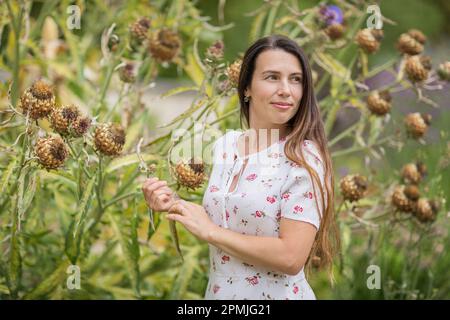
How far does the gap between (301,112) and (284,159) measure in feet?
0.33

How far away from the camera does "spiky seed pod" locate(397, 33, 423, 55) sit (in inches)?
80.9

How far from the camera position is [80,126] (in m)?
1.48

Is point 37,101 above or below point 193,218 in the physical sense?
above

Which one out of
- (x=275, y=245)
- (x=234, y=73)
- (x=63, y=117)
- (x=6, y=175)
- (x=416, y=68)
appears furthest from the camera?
(x=416, y=68)

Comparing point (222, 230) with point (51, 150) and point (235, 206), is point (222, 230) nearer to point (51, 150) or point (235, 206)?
point (235, 206)

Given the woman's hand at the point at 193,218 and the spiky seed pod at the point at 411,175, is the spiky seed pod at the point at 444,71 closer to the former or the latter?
the spiky seed pod at the point at 411,175

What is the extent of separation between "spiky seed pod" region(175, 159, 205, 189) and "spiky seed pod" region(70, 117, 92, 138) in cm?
20

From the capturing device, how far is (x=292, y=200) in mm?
1342

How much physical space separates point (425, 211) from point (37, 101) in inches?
43.3

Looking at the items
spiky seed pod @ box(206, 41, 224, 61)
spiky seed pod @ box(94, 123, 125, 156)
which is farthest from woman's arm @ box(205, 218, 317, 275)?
spiky seed pod @ box(206, 41, 224, 61)

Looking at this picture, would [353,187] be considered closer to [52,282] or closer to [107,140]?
[107,140]

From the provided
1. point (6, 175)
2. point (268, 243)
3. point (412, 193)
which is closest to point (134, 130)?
point (6, 175)

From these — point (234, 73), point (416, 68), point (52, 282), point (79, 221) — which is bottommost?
point (52, 282)

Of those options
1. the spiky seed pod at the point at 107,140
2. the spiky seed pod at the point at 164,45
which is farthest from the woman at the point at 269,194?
the spiky seed pod at the point at 164,45
